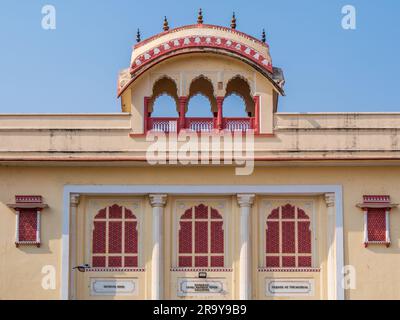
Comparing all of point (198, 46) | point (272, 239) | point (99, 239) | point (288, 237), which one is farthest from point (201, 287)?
point (198, 46)

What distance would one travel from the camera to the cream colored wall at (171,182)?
30219 mm

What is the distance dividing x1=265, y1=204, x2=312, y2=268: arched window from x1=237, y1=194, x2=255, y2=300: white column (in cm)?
64

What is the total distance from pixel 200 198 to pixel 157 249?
1809 mm

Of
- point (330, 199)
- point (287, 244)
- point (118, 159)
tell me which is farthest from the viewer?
point (287, 244)

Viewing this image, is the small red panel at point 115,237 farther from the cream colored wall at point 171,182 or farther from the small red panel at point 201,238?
the small red panel at point 201,238

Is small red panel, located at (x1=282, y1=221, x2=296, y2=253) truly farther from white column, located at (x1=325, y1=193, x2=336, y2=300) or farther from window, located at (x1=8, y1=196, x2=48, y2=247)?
window, located at (x1=8, y1=196, x2=48, y2=247)

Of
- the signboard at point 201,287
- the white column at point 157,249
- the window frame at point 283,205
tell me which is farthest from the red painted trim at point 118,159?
the signboard at point 201,287

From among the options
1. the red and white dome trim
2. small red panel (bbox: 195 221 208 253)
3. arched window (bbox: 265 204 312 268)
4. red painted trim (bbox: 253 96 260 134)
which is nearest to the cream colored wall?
small red panel (bbox: 195 221 208 253)

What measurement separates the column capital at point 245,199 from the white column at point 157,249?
1.96 meters

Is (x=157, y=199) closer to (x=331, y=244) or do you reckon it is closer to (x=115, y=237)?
(x=115, y=237)

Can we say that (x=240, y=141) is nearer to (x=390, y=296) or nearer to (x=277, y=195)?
(x=277, y=195)

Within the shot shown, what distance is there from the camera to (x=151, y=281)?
1202 inches

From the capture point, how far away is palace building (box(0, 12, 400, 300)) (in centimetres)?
3033

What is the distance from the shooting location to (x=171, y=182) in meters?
30.6
